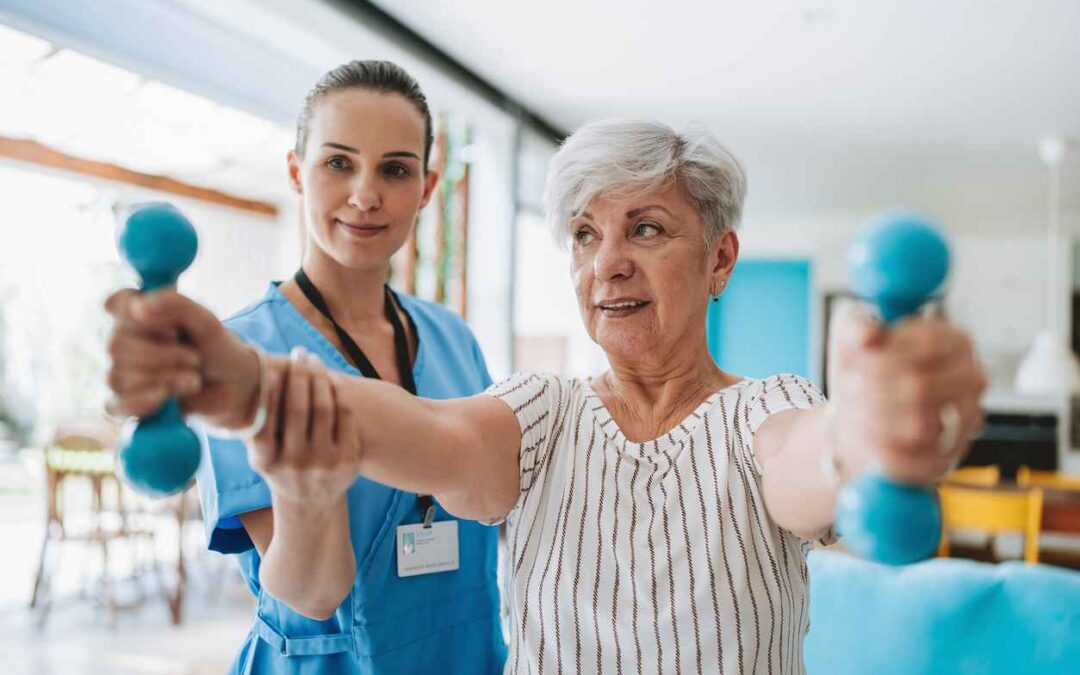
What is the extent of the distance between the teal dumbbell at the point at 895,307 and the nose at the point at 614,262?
55 centimetres

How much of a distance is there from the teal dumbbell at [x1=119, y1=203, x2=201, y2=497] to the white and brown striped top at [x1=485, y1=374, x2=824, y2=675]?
0.52m

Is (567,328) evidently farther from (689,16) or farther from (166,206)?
(166,206)

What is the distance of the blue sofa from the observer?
5.52 feet

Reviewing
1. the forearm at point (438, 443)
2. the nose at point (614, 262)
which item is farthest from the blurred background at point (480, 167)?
the nose at point (614, 262)

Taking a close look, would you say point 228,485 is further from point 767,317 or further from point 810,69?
point 767,317

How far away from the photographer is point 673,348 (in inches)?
47.0

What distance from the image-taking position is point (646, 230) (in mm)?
1161

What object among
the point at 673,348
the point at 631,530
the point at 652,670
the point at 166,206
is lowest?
the point at 652,670

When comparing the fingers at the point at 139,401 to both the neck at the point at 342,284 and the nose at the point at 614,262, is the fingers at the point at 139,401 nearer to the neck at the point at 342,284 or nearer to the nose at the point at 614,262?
the nose at the point at 614,262

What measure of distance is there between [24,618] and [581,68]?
439cm

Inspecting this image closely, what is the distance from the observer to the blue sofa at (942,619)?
5.52 ft

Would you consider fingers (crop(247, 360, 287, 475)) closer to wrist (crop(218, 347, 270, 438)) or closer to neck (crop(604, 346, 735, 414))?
wrist (crop(218, 347, 270, 438))

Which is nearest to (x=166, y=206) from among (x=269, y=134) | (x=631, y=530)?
(x=631, y=530)

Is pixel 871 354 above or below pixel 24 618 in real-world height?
above
